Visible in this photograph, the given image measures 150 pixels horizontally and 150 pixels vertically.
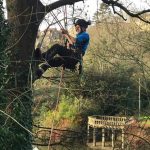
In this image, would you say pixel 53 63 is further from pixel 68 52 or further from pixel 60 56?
pixel 68 52

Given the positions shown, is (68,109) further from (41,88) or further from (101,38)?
(41,88)

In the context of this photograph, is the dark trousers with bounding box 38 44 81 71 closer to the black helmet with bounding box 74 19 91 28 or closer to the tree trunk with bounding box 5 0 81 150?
the tree trunk with bounding box 5 0 81 150

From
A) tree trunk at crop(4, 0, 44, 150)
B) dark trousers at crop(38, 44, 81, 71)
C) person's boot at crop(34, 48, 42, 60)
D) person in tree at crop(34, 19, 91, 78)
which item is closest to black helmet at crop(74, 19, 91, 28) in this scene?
person in tree at crop(34, 19, 91, 78)

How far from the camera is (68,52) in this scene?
22.3 ft

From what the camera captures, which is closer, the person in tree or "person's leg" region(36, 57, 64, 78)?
the person in tree

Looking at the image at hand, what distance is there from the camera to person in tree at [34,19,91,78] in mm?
6711

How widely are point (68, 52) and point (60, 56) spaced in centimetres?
13

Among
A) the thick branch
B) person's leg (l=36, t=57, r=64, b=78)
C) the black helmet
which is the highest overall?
the thick branch

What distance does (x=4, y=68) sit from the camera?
6574mm

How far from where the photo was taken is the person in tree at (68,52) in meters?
6.71

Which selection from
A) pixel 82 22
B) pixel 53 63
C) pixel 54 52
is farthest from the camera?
pixel 53 63

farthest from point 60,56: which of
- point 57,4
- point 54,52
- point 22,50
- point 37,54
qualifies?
point 57,4

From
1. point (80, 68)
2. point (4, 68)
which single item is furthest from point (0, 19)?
point (80, 68)

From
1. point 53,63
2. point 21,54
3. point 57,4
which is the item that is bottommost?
point 53,63
